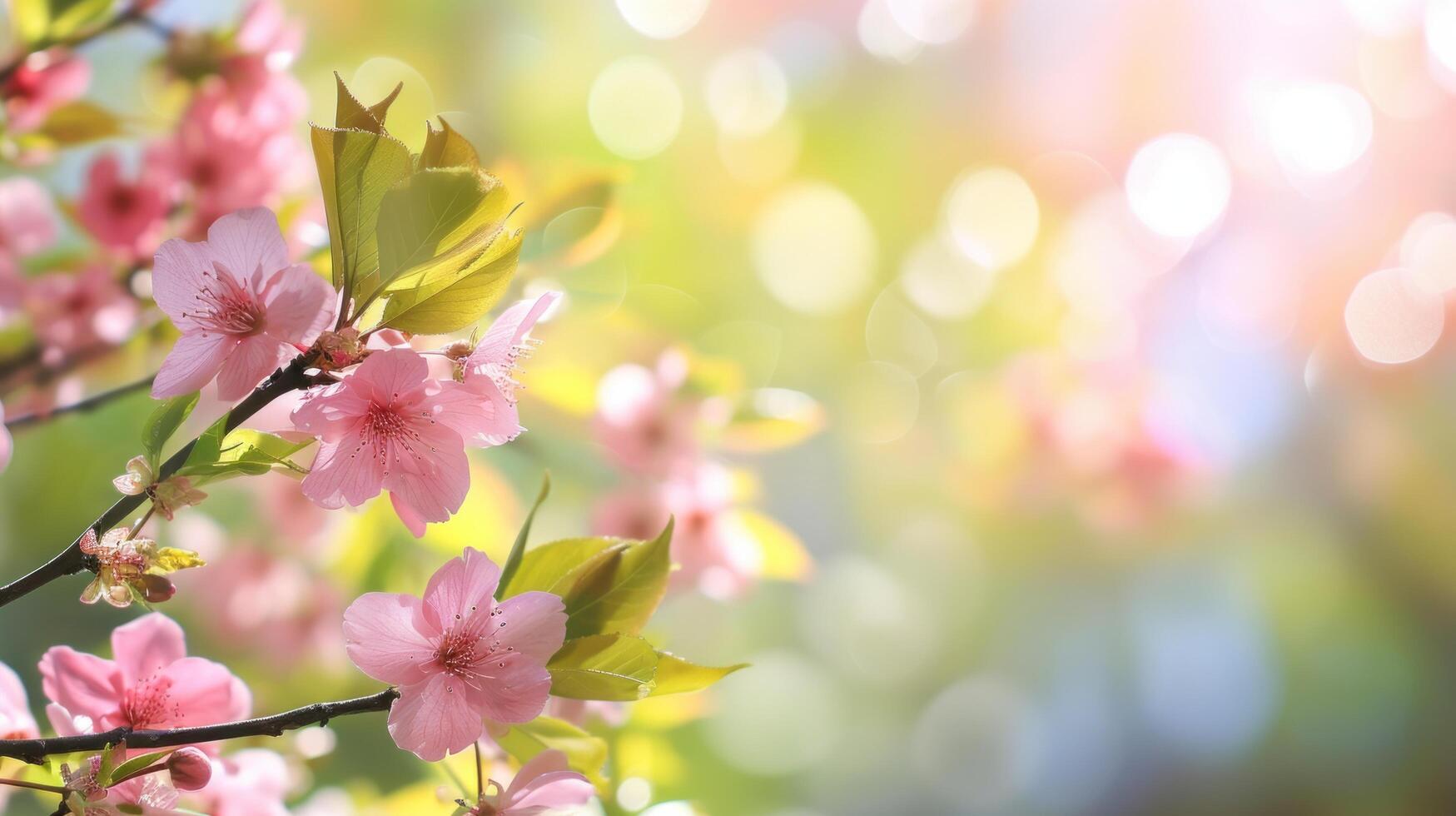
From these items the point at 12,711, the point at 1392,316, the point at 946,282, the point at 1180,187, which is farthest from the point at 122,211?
the point at 1392,316

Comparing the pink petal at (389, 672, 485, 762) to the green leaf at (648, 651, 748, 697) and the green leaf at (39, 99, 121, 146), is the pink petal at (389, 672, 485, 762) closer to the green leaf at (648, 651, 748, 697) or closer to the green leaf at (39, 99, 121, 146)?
the green leaf at (648, 651, 748, 697)

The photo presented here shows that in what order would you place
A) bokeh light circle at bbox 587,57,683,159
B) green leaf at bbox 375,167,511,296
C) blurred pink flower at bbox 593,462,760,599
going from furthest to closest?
bokeh light circle at bbox 587,57,683,159
blurred pink flower at bbox 593,462,760,599
green leaf at bbox 375,167,511,296

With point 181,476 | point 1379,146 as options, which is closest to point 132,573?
point 181,476

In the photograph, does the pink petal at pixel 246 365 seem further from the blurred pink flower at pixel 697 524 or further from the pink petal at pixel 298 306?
the blurred pink flower at pixel 697 524

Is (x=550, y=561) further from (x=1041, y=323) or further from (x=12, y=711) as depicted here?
(x=1041, y=323)

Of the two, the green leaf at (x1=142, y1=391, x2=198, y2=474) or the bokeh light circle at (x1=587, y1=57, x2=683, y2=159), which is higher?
the bokeh light circle at (x1=587, y1=57, x2=683, y2=159)

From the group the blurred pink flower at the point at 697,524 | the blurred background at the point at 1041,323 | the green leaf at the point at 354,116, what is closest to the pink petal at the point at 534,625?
the green leaf at the point at 354,116

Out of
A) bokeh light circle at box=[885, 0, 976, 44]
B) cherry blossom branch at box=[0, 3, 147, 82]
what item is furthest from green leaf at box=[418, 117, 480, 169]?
bokeh light circle at box=[885, 0, 976, 44]

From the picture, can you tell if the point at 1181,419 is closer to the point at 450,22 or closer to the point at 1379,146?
the point at 1379,146
